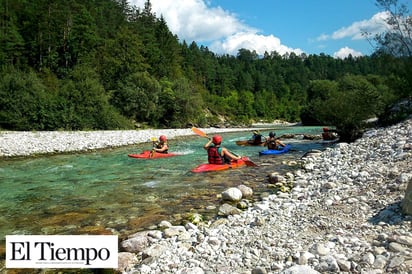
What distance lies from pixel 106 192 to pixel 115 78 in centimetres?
4524

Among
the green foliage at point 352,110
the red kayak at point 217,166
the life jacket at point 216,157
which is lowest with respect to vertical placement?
the red kayak at point 217,166

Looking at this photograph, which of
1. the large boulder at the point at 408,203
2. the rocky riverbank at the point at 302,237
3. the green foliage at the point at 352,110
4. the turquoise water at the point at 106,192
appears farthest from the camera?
the green foliage at the point at 352,110

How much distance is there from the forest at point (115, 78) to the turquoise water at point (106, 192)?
11501 mm

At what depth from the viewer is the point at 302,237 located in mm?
4824

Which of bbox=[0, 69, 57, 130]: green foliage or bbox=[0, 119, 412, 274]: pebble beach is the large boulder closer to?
bbox=[0, 119, 412, 274]: pebble beach

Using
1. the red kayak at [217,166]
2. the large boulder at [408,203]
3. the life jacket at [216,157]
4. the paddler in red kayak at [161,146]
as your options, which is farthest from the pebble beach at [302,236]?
the paddler in red kayak at [161,146]

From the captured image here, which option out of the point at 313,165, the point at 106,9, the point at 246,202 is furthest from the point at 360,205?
the point at 106,9

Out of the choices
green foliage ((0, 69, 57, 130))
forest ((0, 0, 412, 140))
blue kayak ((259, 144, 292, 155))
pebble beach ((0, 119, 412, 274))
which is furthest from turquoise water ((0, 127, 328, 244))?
green foliage ((0, 69, 57, 130))

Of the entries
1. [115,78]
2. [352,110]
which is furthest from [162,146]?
[115,78]

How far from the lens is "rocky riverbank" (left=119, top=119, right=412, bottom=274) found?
12.8ft

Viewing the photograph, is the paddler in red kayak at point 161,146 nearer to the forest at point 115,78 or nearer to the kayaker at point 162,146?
the kayaker at point 162,146

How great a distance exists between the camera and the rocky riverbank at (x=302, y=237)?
3910 mm

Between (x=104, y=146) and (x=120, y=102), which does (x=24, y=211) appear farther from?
(x=120, y=102)

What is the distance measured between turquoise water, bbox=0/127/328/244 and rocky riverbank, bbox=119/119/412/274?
1.30 m
